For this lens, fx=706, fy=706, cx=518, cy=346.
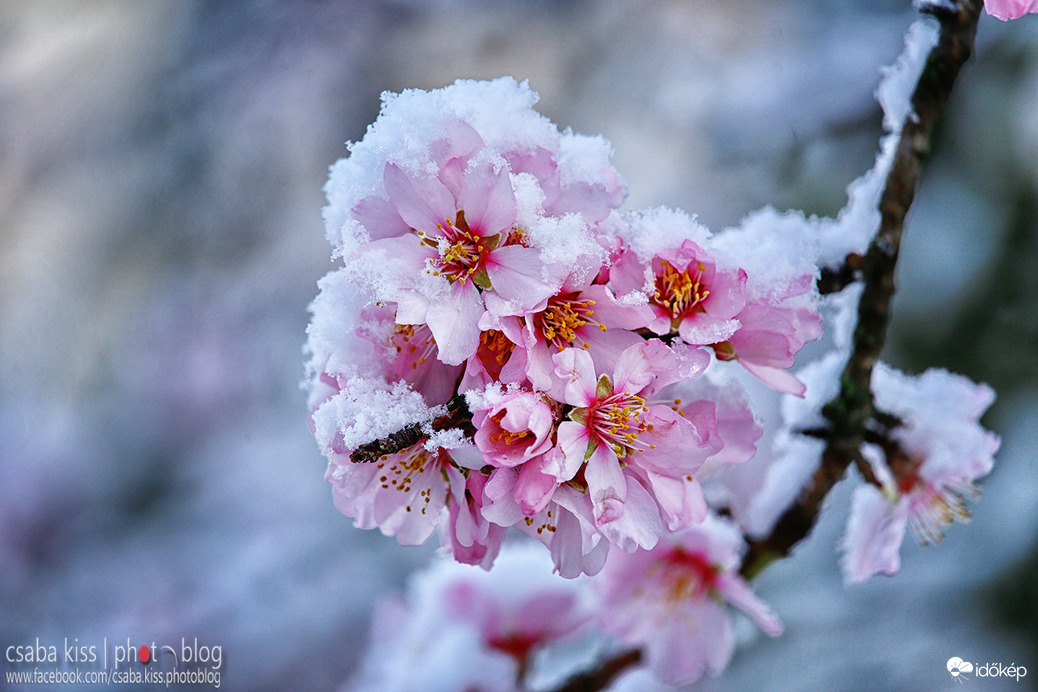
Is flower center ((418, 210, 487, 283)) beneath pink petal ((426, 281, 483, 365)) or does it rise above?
above

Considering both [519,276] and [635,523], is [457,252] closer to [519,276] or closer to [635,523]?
[519,276]

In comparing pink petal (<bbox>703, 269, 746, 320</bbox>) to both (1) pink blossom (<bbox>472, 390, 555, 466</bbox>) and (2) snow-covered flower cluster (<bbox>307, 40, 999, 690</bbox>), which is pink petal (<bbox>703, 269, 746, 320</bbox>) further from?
(1) pink blossom (<bbox>472, 390, 555, 466</bbox>)

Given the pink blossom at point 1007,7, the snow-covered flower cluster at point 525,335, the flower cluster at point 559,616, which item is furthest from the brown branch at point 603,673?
the pink blossom at point 1007,7

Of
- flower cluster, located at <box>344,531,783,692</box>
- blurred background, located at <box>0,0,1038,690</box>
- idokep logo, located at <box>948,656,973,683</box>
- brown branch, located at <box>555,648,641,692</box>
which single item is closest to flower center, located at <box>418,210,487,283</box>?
flower cluster, located at <box>344,531,783,692</box>

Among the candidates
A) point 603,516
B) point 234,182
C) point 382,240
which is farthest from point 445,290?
point 234,182

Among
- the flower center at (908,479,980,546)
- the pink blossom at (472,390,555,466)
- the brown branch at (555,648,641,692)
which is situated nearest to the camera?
the pink blossom at (472,390,555,466)

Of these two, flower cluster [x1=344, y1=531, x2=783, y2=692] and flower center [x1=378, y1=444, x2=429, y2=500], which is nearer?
flower center [x1=378, y1=444, x2=429, y2=500]
